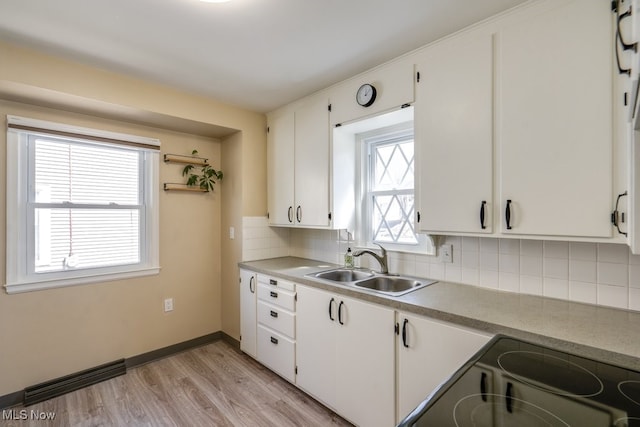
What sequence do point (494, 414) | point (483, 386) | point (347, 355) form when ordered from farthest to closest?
point (347, 355) < point (483, 386) < point (494, 414)

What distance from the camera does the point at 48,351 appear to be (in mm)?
2309

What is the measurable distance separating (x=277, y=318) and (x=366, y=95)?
72.8 inches

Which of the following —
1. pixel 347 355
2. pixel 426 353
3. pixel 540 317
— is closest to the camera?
pixel 540 317

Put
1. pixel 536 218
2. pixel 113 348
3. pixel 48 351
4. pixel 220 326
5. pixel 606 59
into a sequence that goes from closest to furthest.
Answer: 1. pixel 606 59
2. pixel 536 218
3. pixel 48 351
4. pixel 113 348
5. pixel 220 326

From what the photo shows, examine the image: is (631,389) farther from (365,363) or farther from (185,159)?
(185,159)

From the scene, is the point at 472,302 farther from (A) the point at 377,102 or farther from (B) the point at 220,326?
(B) the point at 220,326

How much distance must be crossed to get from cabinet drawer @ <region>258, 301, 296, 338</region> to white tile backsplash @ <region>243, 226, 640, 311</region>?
785mm

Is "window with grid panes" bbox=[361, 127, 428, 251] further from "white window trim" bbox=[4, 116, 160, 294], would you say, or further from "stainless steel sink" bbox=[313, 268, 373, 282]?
"white window trim" bbox=[4, 116, 160, 294]

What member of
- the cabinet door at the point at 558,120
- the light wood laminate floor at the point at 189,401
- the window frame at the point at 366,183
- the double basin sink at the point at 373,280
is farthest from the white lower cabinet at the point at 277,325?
the cabinet door at the point at 558,120

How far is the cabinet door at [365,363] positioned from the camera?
1.71 m

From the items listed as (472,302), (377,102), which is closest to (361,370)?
(472,302)

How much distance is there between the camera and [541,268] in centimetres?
170

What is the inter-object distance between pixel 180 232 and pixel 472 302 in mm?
2603
